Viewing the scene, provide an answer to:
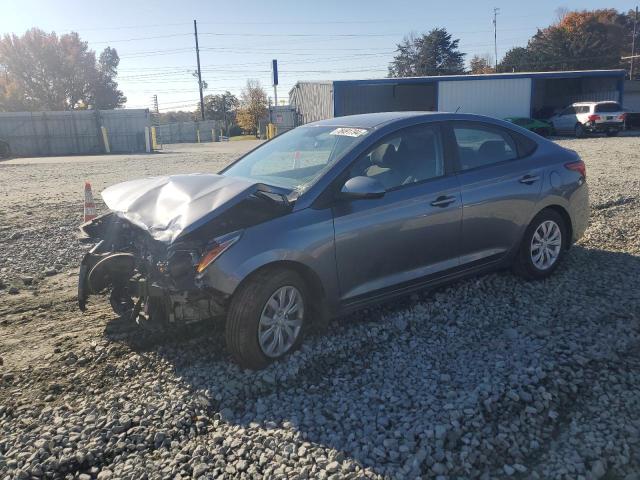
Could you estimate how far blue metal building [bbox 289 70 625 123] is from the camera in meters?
38.1

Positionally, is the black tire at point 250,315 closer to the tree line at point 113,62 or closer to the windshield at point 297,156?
the windshield at point 297,156

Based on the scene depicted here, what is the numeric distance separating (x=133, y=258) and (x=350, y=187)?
5.59ft

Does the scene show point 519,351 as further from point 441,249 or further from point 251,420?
point 251,420

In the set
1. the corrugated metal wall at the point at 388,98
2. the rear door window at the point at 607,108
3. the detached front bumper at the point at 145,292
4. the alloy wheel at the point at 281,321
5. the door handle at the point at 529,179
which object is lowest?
the alloy wheel at the point at 281,321

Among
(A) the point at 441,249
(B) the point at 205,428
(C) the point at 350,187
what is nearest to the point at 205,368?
(B) the point at 205,428

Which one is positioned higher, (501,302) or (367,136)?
(367,136)

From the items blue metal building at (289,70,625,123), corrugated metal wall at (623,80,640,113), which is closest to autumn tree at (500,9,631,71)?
corrugated metal wall at (623,80,640,113)

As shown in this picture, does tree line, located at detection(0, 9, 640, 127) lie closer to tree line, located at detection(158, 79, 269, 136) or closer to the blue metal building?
tree line, located at detection(158, 79, 269, 136)

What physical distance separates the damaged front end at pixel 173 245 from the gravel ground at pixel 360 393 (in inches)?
17.6

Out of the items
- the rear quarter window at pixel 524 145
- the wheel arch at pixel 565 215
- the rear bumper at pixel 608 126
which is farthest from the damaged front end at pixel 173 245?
the rear bumper at pixel 608 126

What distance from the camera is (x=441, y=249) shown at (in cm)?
481

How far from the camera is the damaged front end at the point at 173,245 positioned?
3775 mm

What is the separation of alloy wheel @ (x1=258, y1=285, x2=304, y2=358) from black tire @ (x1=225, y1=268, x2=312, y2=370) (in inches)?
1.9

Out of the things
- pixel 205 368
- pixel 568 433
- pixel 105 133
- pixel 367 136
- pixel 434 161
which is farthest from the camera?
pixel 105 133
